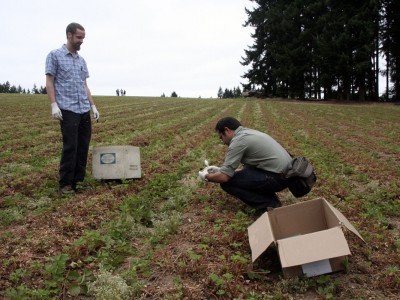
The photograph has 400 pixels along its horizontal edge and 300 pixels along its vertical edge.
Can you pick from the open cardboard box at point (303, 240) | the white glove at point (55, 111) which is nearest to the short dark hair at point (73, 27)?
the white glove at point (55, 111)

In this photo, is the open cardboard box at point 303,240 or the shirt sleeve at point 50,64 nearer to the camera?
the open cardboard box at point 303,240

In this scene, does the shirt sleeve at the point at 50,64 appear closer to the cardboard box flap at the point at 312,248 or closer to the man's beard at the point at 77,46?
the man's beard at the point at 77,46

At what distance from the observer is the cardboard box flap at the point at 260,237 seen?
10.1ft

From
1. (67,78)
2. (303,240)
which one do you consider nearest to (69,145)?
(67,78)

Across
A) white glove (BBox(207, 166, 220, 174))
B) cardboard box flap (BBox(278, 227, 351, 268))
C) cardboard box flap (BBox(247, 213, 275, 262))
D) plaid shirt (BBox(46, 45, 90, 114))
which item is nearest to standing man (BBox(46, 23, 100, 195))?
plaid shirt (BBox(46, 45, 90, 114))

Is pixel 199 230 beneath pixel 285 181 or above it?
beneath

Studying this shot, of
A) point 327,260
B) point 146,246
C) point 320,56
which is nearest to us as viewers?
point 327,260

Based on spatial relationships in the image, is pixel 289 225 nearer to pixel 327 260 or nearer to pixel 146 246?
pixel 327 260

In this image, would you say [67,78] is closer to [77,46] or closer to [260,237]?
[77,46]

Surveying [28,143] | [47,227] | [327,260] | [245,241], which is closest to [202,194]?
[245,241]

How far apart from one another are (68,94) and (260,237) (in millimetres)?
3382

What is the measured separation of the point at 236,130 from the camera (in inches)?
179

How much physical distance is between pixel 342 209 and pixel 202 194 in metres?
1.86

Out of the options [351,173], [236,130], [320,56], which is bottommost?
[351,173]
